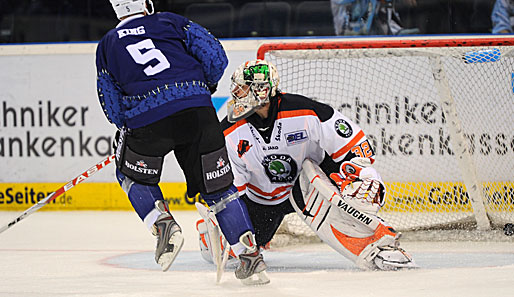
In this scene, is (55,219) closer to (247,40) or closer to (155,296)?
(247,40)

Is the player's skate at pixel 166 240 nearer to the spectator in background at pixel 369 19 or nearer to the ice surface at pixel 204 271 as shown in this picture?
the ice surface at pixel 204 271

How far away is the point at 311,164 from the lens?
11.0 ft

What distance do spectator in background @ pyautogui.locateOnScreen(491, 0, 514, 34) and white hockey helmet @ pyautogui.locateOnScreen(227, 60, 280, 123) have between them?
3268mm

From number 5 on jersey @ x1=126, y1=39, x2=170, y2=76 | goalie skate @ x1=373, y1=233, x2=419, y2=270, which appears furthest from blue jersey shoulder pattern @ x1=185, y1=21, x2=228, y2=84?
goalie skate @ x1=373, y1=233, x2=419, y2=270

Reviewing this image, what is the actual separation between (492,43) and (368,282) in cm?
186

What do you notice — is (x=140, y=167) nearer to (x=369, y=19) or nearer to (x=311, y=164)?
(x=311, y=164)

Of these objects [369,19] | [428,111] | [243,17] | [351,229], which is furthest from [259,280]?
[243,17]

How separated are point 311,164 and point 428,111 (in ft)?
8.25

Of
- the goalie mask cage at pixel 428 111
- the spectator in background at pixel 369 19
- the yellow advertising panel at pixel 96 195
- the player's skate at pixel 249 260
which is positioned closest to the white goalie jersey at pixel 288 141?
the player's skate at pixel 249 260

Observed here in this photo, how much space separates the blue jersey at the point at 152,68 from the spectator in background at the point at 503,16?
368 centimetres

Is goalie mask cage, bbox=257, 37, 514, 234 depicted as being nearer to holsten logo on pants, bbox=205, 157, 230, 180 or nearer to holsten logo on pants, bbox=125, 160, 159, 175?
holsten logo on pants, bbox=205, 157, 230, 180

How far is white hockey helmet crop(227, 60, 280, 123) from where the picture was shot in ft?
10.2

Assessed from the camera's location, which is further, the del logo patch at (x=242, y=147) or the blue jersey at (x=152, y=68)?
the del logo patch at (x=242, y=147)

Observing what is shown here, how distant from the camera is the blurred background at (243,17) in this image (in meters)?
5.97
